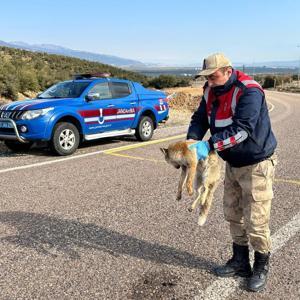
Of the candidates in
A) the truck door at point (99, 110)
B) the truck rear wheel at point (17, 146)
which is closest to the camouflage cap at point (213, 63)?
the truck door at point (99, 110)

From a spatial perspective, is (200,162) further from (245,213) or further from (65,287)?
(65,287)

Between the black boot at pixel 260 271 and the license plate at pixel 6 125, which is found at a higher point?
the license plate at pixel 6 125

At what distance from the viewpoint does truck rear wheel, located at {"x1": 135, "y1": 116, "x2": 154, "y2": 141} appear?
11688mm

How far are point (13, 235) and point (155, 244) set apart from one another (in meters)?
1.51

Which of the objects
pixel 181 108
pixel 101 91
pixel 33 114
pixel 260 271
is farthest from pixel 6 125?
pixel 181 108

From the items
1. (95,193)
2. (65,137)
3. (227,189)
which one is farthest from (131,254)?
(65,137)

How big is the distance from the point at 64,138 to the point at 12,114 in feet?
3.77

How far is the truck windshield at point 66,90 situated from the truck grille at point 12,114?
1117 millimetres

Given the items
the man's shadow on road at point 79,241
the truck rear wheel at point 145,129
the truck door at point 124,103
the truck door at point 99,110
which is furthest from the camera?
the truck rear wheel at point 145,129

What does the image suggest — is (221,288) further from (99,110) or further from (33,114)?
(99,110)

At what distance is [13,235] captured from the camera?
486 centimetres

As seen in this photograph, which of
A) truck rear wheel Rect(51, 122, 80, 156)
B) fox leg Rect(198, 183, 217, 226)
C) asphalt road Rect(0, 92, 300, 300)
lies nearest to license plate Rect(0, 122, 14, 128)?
truck rear wheel Rect(51, 122, 80, 156)

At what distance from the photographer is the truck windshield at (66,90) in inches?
406

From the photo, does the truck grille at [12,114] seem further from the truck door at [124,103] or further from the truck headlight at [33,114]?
the truck door at [124,103]
